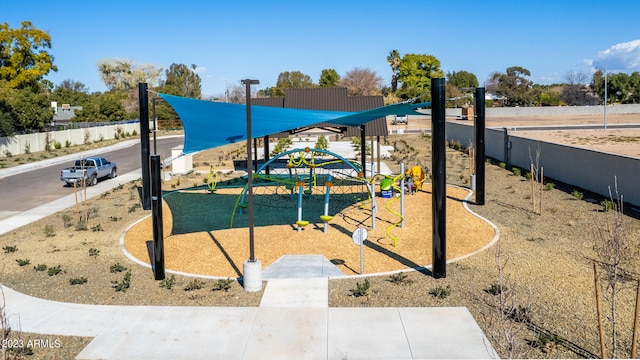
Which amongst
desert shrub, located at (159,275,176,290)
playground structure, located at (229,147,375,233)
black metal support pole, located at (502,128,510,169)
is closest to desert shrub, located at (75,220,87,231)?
playground structure, located at (229,147,375,233)

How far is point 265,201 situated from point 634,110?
264 feet

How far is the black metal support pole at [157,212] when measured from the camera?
12535mm

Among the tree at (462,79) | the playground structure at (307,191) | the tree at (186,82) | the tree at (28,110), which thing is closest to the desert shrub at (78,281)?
the playground structure at (307,191)

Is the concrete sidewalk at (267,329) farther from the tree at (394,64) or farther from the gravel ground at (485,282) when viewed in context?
the tree at (394,64)

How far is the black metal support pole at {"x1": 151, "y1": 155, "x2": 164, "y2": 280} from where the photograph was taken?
12535 millimetres

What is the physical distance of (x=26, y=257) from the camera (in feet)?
50.7

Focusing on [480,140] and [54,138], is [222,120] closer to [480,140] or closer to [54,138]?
[480,140]

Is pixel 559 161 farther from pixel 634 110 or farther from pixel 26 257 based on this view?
pixel 634 110

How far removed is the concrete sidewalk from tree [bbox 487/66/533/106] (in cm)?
10383

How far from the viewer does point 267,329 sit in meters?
10.1

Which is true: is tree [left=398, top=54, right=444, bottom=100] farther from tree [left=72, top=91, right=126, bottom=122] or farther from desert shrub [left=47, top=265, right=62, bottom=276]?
desert shrub [left=47, top=265, right=62, bottom=276]

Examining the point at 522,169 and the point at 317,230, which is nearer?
the point at 317,230

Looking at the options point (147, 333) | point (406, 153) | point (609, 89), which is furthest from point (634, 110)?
point (147, 333)

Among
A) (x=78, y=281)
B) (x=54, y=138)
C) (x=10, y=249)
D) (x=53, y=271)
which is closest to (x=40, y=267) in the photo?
(x=53, y=271)
